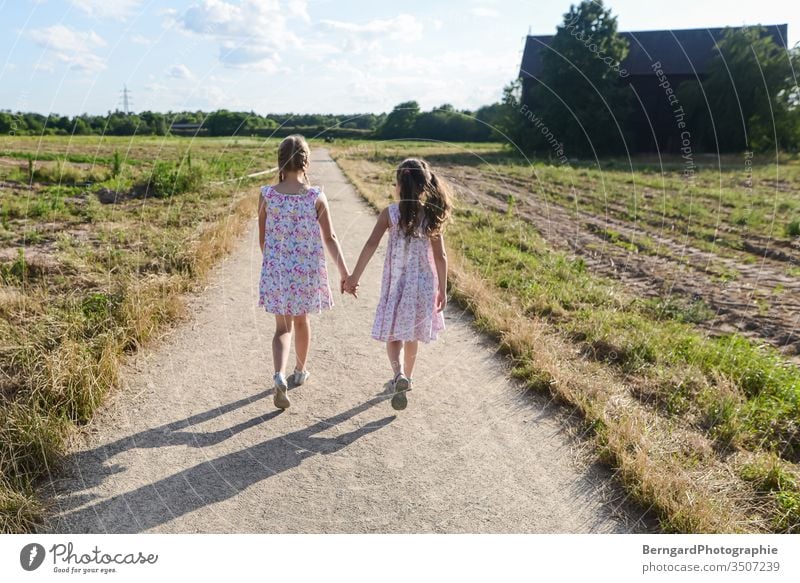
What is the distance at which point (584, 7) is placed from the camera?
31.0m

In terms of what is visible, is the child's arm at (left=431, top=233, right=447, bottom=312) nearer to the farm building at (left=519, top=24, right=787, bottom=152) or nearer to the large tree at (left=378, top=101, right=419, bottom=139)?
the large tree at (left=378, top=101, right=419, bottom=139)

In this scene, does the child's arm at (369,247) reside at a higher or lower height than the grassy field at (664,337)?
higher

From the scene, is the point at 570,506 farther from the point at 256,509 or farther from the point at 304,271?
the point at 304,271

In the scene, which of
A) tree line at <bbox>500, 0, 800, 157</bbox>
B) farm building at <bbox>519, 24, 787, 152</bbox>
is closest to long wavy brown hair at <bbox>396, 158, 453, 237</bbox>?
tree line at <bbox>500, 0, 800, 157</bbox>

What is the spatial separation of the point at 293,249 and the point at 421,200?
42.8 inches

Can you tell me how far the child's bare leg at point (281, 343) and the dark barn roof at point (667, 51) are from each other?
39120 mm

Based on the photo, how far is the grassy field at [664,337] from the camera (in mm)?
3725

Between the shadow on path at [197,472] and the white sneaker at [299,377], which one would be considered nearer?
the shadow on path at [197,472]

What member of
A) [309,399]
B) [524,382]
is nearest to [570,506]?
[524,382]

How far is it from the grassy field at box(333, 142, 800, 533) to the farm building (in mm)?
24367

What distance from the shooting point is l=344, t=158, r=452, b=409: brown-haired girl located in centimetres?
434

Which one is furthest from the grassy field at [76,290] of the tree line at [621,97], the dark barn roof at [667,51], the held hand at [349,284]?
the dark barn roof at [667,51]

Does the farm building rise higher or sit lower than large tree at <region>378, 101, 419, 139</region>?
higher

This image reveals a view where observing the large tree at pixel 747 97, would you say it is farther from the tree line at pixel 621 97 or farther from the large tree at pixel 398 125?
the large tree at pixel 398 125
